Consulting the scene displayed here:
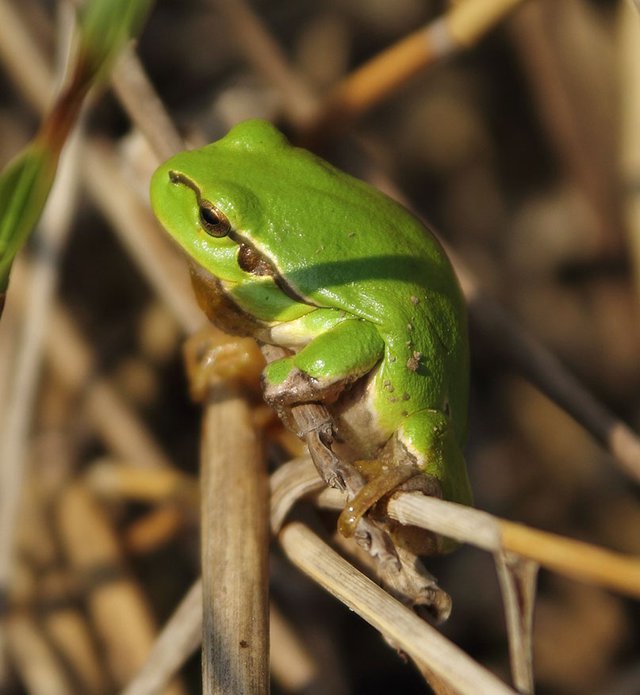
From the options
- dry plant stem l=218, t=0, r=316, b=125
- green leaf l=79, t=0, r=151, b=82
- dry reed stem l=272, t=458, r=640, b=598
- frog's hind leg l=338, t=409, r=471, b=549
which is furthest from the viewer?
dry plant stem l=218, t=0, r=316, b=125

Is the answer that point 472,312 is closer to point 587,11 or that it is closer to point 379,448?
point 379,448

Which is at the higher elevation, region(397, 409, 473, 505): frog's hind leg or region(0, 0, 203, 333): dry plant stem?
region(0, 0, 203, 333): dry plant stem

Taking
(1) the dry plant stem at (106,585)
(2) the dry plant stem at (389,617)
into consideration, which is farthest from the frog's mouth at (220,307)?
(1) the dry plant stem at (106,585)

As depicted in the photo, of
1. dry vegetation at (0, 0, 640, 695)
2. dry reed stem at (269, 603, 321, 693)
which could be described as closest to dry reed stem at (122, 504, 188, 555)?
dry vegetation at (0, 0, 640, 695)

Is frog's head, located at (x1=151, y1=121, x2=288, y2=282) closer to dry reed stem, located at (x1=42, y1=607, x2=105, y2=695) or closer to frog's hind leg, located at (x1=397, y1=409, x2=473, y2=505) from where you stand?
frog's hind leg, located at (x1=397, y1=409, x2=473, y2=505)

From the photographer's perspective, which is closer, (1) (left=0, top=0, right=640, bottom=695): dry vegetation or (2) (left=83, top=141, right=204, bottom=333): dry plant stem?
(1) (left=0, top=0, right=640, bottom=695): dry vegetation

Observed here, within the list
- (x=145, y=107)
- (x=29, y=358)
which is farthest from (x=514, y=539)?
(x=29, y=358)

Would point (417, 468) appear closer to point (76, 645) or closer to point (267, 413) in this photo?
point (267, 413)
